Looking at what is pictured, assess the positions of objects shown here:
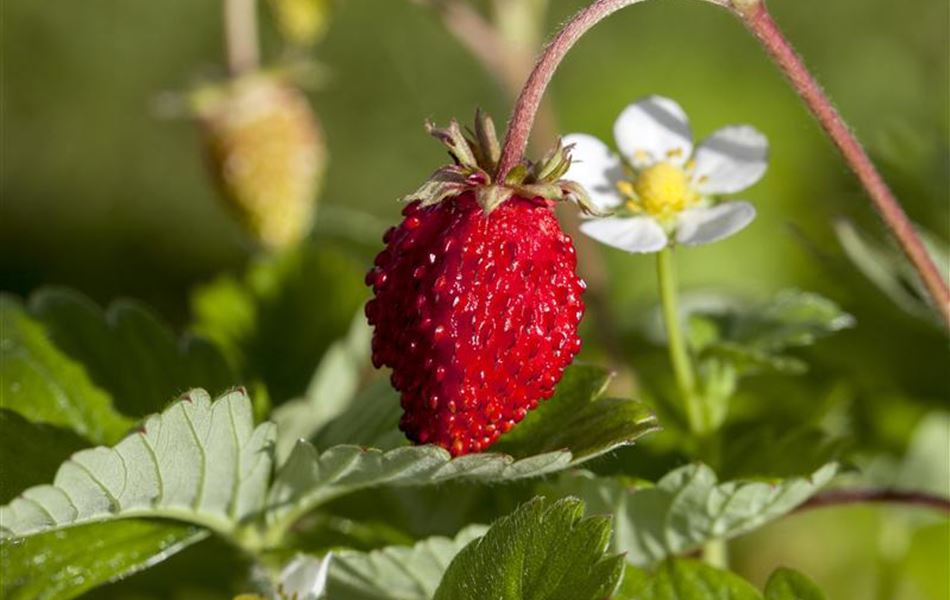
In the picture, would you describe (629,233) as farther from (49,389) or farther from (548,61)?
(49,389)

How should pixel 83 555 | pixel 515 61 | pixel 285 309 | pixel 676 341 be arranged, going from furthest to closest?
pixel 515 61
pixel 285 309
pixel 676 341
pixel 83 555

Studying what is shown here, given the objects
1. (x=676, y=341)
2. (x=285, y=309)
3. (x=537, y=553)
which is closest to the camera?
(x=537, y=553)

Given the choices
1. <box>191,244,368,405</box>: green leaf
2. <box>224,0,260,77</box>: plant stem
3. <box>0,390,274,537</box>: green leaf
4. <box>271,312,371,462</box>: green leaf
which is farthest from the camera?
<box>224,0,260,77</box>: plant stem

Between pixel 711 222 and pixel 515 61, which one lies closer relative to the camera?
pixel 711 222

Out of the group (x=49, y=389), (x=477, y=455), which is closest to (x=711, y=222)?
(x=477, y=455)

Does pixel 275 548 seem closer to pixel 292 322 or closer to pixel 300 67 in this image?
pixel 292 322

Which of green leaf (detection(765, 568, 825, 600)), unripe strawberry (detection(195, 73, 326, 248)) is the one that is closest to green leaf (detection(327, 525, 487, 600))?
green leaf (detection(765, 568, 825, 600))

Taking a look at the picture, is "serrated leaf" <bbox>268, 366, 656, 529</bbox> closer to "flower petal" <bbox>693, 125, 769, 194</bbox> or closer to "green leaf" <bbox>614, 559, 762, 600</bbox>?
"green leaf" <bbox>614, 559, 762, 600</bbox>
